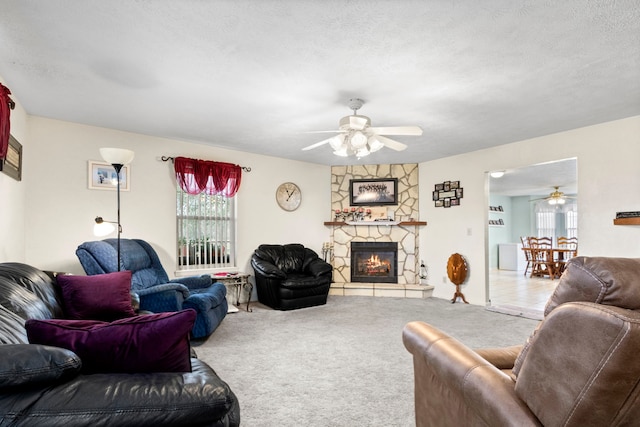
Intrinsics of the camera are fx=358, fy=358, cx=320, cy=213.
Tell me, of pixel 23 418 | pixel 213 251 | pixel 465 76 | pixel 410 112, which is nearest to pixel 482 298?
pixel 410 112

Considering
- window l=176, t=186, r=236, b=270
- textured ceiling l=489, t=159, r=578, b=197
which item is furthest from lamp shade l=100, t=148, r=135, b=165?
textured ceiling l=489, t=159, r=578, b=197

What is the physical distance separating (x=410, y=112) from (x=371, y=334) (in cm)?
Result: 238

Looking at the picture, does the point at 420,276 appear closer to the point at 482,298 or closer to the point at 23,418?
the point at 482,298

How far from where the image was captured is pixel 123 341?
112 centimetres

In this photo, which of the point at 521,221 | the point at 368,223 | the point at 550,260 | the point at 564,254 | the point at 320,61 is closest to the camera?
the point at 320,61

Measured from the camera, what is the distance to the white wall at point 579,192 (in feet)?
13.0

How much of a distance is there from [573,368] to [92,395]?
3.91 ft

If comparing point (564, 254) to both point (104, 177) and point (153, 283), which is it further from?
point (104, 177)

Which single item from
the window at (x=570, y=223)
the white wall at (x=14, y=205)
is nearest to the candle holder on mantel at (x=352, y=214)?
the white wall at (x=14, y=205)

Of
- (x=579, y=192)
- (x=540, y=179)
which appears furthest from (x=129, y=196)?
(x=540, y=179)

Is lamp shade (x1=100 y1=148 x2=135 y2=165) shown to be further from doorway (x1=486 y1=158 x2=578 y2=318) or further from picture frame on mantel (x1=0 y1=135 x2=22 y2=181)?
doorway (x1=486 y1=158 x2=578 y2=318)

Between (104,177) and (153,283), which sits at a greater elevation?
(104,177)

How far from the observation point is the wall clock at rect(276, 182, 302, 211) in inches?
241

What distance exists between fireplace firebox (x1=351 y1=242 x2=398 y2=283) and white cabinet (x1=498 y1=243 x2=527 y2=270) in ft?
17.0
